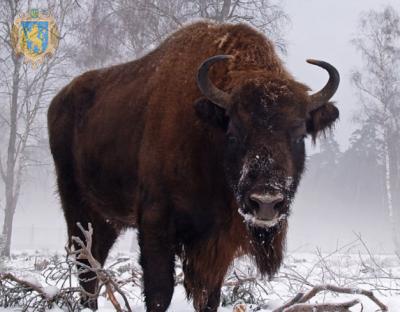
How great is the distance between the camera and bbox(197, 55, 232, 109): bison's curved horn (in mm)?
3918

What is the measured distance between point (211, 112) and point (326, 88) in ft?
2.68

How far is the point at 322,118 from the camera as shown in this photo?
4.15 m

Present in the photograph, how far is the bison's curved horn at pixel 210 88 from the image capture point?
154 inches

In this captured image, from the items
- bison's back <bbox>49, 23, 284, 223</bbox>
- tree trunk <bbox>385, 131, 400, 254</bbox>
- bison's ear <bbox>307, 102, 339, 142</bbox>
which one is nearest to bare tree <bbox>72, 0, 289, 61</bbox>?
bison's back <bbox>49, 23, 284, 223</bbox>

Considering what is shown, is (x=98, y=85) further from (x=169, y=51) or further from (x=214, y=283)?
(x=214, y=283)

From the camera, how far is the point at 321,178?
7538 centimetres

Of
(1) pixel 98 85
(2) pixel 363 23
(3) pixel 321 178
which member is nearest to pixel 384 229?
(3) pixel 321 178

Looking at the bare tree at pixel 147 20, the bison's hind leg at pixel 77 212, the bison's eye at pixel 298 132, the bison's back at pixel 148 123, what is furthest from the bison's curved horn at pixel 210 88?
the bare tree at pixel 147 20

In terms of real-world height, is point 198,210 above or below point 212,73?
below

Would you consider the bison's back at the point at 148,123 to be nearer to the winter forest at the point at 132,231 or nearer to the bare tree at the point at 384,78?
the winter forest at the point at 132,231

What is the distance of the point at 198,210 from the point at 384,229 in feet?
192

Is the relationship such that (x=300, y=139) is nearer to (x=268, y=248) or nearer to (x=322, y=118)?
(x=322, y=118)

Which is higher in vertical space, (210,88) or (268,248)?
(210,88)

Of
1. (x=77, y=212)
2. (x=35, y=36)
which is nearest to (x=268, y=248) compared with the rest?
(x=77, y=212)
